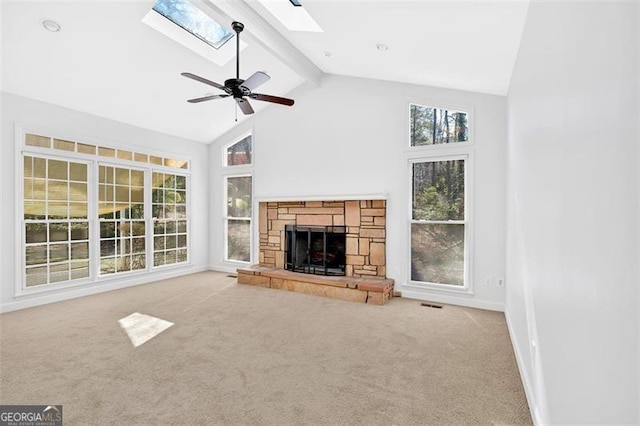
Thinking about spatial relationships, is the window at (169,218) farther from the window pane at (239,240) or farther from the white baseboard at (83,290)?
the window pane at (239,240)

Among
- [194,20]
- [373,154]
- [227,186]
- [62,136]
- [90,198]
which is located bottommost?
[90,198]

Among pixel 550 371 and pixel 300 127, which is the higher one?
pixel 300 127

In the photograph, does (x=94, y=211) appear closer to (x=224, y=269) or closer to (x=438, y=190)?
(x=224, y=269)

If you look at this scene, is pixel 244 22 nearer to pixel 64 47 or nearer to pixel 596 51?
pixel 64 47

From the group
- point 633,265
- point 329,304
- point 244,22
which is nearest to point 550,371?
point 633,265

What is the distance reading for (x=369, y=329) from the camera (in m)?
3.52

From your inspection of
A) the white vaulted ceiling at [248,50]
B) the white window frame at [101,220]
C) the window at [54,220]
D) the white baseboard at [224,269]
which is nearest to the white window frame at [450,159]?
the white vaulted ceiling at [248,50]

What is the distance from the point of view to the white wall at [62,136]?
416cm

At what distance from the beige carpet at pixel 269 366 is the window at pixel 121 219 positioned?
1236 mm

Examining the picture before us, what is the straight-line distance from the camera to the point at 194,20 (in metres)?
3.94

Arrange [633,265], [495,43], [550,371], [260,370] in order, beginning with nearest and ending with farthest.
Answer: [633,265] < [550,371] < [260,370] < [495,43]

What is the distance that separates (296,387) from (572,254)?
1.99 m

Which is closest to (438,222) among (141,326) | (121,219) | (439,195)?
(439,195)

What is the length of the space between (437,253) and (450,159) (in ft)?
4.47
